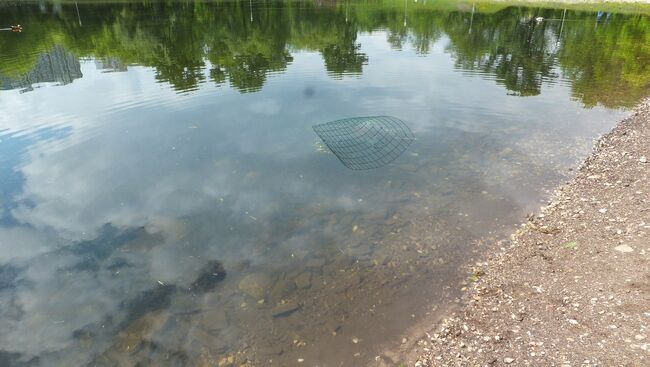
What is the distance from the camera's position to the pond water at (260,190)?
903 centimetres

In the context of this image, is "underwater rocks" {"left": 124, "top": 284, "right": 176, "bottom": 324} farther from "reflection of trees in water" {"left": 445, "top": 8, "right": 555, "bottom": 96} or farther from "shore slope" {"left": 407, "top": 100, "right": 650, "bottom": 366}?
"reflection of trees in water" {"left": 445, "top": 8, "right": 555, "bottom": 96}

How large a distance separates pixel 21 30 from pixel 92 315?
5486cm

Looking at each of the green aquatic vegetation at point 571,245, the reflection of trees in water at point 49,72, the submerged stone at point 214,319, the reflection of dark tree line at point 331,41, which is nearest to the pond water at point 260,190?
the submerged stone at point 214,319

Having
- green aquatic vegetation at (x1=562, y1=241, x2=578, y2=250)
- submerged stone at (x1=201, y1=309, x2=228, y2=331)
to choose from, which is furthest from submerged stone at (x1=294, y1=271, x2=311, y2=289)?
green aquatic vegetation at (x1=562, y1=241, x2=578, y2=250)

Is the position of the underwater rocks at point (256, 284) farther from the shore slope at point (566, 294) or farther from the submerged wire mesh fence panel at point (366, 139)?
the submerged wire mesh fence panel at point (366, 139)

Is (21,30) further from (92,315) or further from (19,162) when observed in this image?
(92,315)

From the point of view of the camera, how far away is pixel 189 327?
29.4 feet

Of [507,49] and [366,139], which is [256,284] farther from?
[507,49]

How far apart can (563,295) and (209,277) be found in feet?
27.8

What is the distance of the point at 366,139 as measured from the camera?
18.4 meters

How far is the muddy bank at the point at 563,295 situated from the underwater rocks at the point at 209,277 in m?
4.79

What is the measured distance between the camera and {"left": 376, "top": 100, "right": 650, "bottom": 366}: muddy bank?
23.2ft

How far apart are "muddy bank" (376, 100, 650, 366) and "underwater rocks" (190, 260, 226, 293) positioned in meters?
4.79

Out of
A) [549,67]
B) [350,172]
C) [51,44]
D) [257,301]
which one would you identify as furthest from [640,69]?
[51,44]
